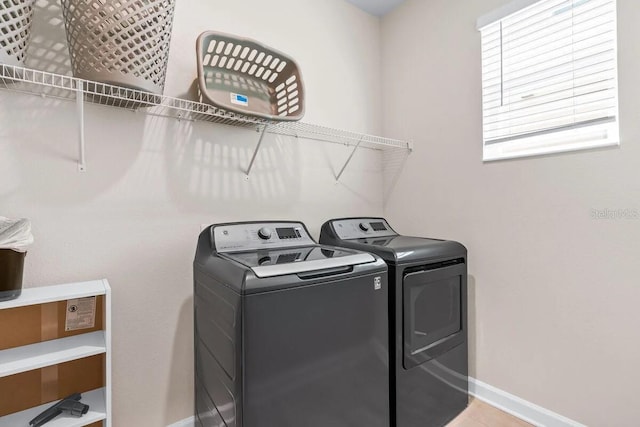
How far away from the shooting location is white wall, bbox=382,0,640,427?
53.3 inches

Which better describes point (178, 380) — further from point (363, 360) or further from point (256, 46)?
point (256, 46)

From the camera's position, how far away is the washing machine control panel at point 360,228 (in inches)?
74.3

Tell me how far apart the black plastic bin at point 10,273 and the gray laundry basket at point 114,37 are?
643mm

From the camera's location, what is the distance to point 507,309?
68.1 inches

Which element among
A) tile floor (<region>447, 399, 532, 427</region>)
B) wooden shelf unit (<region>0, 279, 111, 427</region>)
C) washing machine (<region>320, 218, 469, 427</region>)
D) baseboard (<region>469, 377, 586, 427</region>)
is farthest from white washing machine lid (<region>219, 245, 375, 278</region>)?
baseboard (<region>469, 377, 586, 427</region>)

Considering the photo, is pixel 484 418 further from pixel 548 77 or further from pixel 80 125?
pixel 80 125

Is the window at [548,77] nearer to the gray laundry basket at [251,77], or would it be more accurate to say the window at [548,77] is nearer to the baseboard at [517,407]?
the gray laundry basket at [251,77]

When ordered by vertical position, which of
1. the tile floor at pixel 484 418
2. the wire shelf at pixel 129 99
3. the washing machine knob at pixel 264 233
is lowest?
the tile floor at pixel 484 418

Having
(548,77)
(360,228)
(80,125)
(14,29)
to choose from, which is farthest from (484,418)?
(14,29)

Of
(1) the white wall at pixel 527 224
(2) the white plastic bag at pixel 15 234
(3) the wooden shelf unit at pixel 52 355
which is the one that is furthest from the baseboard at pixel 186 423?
(1) the white wall at pixel 527 224

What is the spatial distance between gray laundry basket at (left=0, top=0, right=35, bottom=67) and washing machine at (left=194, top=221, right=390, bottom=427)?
0.86 m

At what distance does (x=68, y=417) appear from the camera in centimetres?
110

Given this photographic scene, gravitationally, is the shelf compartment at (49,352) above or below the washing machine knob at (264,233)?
below

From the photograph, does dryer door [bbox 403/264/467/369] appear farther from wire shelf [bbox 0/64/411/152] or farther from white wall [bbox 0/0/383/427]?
wire shelf [bbox 0/64/411/152]
